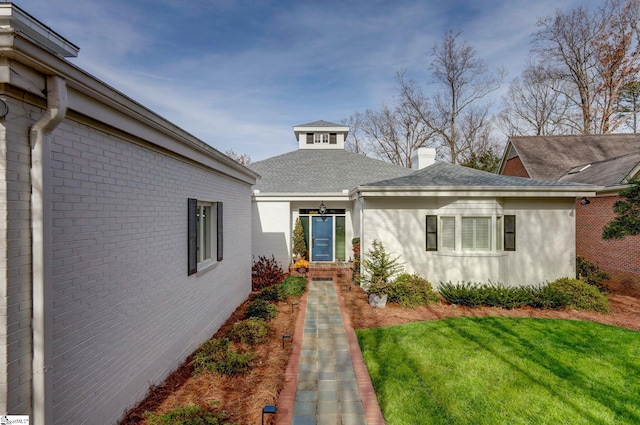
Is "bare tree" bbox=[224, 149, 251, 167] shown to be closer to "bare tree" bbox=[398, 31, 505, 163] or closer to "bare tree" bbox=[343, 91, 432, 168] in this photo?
"bare tree" bbox=[343, 91, 432, 168]

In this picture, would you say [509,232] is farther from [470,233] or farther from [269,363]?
[269,363]

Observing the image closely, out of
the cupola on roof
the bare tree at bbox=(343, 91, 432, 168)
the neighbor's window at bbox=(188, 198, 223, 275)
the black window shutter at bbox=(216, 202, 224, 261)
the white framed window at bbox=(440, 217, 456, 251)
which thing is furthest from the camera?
the bare tree at bbox=(343, 91, 432, 168)

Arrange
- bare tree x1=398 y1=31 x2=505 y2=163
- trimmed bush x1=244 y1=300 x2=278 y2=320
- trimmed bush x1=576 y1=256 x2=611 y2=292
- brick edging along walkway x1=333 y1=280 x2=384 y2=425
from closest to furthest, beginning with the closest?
brick edging along walkway x1=333 y1=280 x2=384 y2=425
trimmed bush x1=244 y1=300 x2=278 y2=320
trimmed bush x1=576 y1=256 x2=611 y2=292
bare tree x1=398 y1=31 x2=505 y2=163

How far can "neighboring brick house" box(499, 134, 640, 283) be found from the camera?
10.2 metres

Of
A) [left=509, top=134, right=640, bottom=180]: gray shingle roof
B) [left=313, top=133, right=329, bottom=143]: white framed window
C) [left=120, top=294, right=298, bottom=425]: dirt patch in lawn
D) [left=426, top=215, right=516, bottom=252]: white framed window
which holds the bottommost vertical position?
[left=120, top=294, right=298, bottom=425]: dirt patch in lawn

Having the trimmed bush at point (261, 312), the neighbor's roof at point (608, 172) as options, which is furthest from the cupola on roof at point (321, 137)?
the trimmed bush at point (261, 312)

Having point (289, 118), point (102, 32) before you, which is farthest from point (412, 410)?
point (289, 118)

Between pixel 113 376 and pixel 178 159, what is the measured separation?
323cm

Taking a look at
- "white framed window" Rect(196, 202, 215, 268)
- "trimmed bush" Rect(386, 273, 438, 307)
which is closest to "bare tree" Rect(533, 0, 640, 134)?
"trimmed bush" Rect(386, 273, 438, 307)

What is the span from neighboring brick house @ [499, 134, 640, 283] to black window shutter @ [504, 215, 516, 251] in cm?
267

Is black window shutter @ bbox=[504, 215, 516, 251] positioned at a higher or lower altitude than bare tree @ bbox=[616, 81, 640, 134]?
lower

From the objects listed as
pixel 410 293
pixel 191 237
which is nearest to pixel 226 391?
pixel 191 237

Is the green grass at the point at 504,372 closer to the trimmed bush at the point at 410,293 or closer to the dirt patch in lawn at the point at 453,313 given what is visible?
the dirt patch in lawn at the point at 453,313

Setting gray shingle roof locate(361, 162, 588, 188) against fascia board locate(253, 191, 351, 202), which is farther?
fascia board locate(253, 191, 351, 202)
